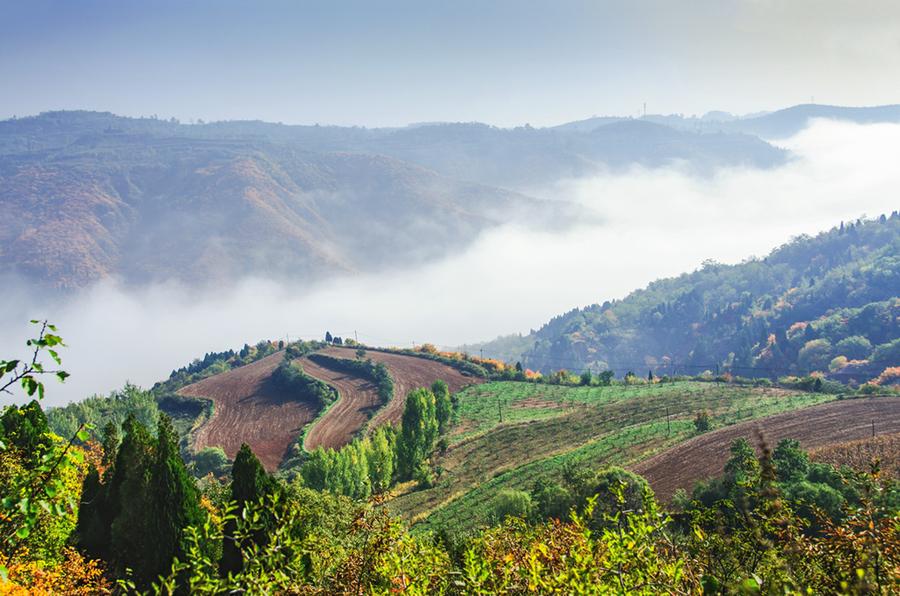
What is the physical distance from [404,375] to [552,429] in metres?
51.0

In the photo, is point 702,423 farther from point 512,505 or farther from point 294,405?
point 294,405

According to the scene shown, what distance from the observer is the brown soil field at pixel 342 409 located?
9694 cm

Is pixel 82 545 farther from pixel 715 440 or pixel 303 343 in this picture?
pixel 303 343

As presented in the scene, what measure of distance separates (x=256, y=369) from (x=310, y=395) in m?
28.9

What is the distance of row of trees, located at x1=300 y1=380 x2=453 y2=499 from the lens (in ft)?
210

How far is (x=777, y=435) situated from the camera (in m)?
65.8

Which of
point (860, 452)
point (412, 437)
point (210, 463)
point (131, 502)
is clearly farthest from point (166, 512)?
point (210, 463)

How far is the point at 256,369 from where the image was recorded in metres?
143

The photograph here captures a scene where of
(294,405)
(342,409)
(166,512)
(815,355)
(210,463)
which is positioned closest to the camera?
(166,512)

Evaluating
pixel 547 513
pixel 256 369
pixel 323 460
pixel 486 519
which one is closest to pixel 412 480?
pixel 323 460

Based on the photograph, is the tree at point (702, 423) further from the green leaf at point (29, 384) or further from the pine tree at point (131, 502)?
the green leaf at point (29, 384)

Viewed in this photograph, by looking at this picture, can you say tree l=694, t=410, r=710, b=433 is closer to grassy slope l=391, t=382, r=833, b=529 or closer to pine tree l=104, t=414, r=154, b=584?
grassy slope l=391, t=382, r=833, b=529

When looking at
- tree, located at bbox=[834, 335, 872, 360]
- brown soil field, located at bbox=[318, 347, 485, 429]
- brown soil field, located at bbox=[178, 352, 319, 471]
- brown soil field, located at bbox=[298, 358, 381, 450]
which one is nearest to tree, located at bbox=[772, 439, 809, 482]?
brown soil field, located at bbox=[298, 358, 381, 450]

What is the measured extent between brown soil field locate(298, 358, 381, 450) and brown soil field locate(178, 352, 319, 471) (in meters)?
4.05
